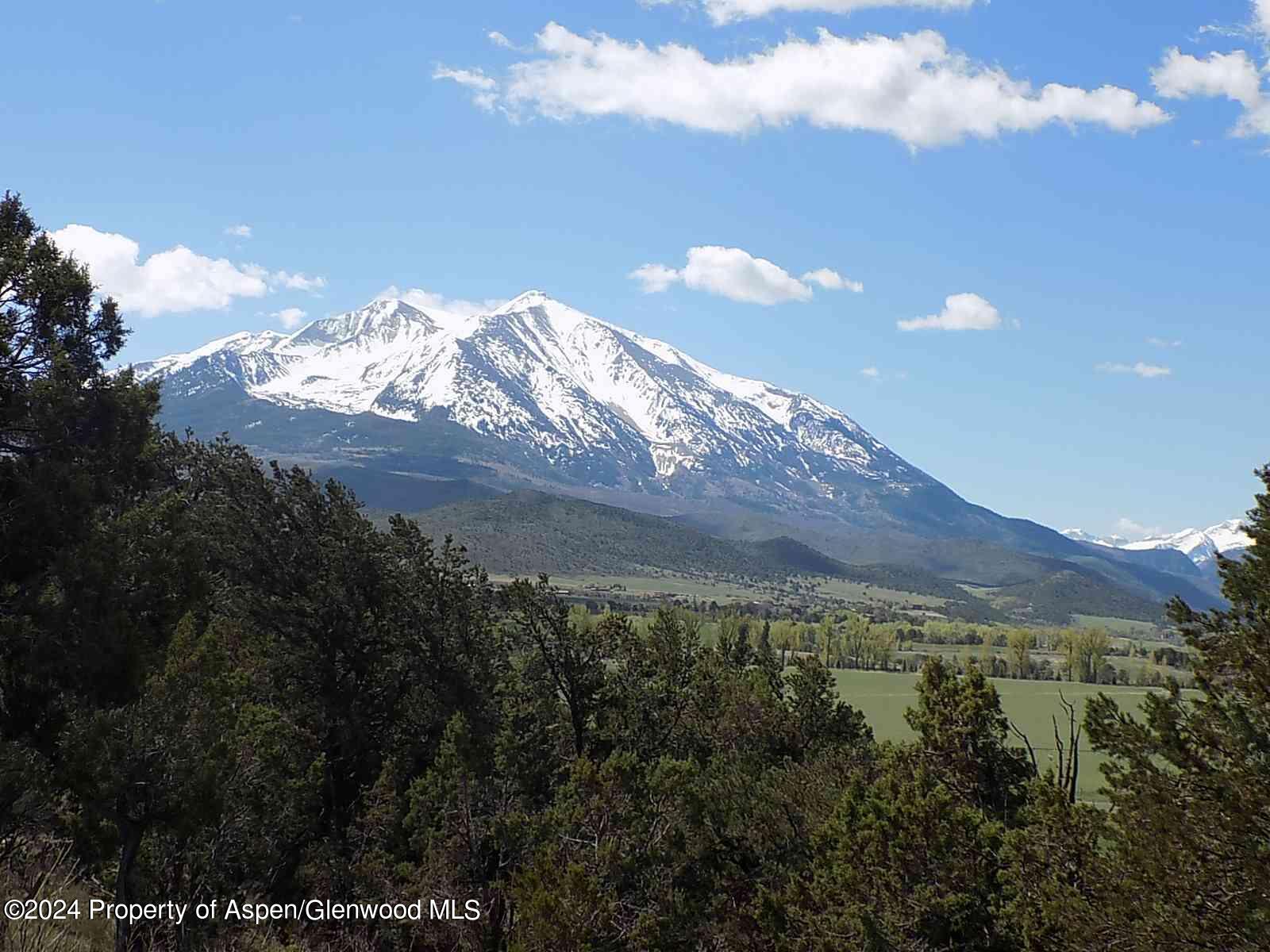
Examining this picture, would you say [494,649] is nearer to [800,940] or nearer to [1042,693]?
[800,940]

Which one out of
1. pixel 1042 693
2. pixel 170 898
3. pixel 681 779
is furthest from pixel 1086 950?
pixel 1042 693

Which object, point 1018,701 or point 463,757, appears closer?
point 463,757

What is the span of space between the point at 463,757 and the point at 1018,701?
290 feet

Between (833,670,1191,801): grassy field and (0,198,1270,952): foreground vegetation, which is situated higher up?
(0,198,1270,952): foreground vegetation

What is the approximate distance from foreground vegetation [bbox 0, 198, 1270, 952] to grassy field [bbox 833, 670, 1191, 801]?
124ft

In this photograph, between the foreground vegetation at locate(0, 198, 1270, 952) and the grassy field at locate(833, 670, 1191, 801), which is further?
the grassy field at locate(833, 670, 1191, 801)

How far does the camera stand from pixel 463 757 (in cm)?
2742

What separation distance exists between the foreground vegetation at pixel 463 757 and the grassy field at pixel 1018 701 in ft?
124

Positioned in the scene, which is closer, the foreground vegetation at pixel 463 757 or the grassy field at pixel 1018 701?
the foreground vegetation at pixel 463 757

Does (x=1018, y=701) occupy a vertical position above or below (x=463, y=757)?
below

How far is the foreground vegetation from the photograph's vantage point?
14.7 meters

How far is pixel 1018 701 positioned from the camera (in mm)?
101688

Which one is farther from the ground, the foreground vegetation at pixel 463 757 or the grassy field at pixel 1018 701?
the foreground vegetation at pixel 463 757

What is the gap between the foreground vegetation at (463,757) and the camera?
14.7 m
